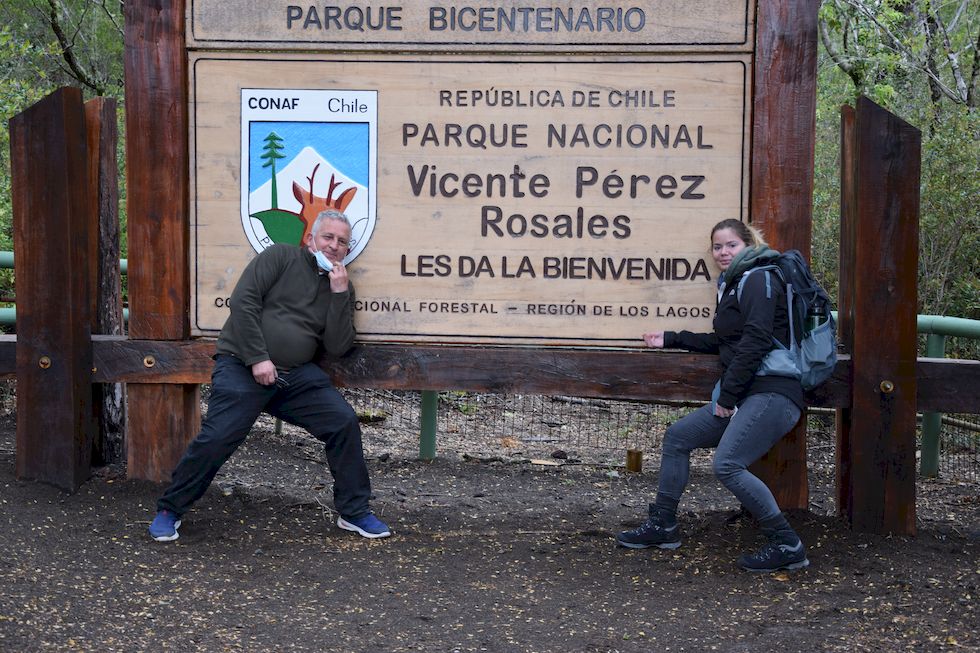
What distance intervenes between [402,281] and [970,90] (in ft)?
28.5

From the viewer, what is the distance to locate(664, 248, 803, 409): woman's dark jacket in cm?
436

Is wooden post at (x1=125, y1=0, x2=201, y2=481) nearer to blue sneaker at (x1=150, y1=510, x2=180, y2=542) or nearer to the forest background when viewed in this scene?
blue sneaker at (x1=150, y1=510, x2=180, y2=542)

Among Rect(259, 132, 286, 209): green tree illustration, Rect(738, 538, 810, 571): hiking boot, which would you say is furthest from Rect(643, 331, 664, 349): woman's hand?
Rect(259, 132, 286, 209): green tree illustration

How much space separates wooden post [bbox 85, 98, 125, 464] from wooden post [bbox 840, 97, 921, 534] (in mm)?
3774

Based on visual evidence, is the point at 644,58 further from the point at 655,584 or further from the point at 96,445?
the point at 96,445

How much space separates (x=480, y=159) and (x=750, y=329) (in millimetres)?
1621

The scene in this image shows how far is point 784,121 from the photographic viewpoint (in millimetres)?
4918

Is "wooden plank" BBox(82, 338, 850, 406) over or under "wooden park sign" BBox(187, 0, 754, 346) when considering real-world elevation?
under

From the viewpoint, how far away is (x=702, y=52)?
4996mm

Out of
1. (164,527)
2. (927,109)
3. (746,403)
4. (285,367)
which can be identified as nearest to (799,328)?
(746,403)

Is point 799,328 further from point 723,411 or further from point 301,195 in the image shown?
point 301,195

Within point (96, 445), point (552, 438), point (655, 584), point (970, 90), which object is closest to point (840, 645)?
point (655, 584)

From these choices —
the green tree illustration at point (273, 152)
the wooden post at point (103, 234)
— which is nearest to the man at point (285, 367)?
the green tree illustration at point (273, 152)

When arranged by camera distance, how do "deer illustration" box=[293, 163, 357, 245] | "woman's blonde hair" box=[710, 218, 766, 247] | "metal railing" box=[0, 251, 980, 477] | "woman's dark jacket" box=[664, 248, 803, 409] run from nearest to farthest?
1. "woman's dark jacket" box=[664, 248, 803, 409]
2. "woman's blonde hair" box=[710, 218, 766, 247]
3. "deer illustration" box=[293, 163, 357, 245]
4. "metal railing" box=[0, 251, 980, 477]
